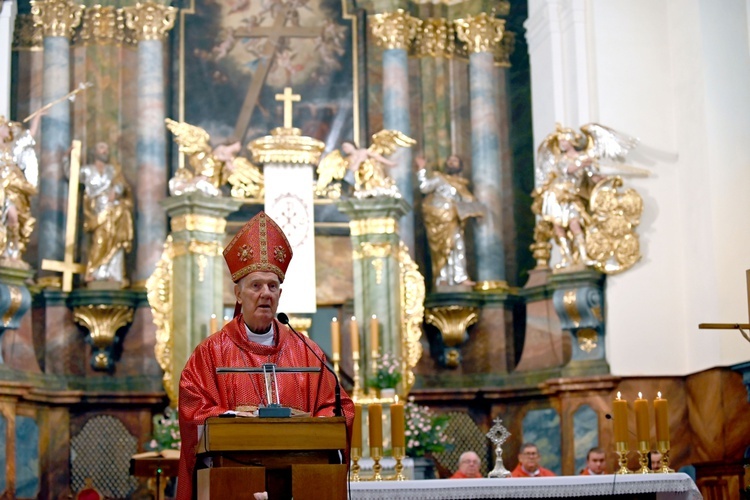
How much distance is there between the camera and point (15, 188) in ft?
48.6

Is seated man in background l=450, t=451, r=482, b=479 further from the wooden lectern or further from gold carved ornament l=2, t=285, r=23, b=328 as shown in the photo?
the wooden lectern

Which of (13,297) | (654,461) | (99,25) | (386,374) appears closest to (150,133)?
(99,25)

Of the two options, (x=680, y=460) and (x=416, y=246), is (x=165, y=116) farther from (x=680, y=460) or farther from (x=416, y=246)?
(x=680, y=460)

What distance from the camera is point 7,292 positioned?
14.4 meters

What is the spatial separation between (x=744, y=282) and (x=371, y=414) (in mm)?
5383

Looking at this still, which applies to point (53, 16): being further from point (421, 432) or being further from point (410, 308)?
point (421, 432)

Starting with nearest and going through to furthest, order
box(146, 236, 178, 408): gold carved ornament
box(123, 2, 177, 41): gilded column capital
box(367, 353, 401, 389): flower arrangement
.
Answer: box(367, 353, 401, 389): flower arrangement < box(146, 236, 178, 408): gold carved ornament < box(123, 2, 177, 41): gilded column capital

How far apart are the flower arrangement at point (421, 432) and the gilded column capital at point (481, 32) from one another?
16.1 ft

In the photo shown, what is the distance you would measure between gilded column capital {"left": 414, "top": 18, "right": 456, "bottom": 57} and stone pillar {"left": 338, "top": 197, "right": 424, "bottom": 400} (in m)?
2.95

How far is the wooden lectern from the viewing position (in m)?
5.80

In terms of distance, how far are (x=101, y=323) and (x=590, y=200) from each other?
5583mm

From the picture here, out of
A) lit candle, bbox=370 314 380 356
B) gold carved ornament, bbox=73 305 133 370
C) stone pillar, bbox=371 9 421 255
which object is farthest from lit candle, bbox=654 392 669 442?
gold carved ornament, bbox=73 305 133 370

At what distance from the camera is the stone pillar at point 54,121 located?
1628 centimetres

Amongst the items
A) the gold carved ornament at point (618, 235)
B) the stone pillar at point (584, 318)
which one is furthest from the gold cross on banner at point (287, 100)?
the gold carved ornament at point (618, 235)
